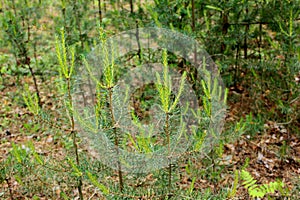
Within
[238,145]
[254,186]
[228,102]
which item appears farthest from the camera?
[228,102]

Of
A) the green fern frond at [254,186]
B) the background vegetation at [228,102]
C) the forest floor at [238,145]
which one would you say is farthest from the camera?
the forest floor at [238,145]

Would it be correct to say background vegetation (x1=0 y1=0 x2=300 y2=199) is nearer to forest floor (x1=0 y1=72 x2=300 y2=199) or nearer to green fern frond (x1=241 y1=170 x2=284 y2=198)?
forest floor (x1=0 y1=72 x2=300 y2=199)

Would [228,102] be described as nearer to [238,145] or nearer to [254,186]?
[238,145]

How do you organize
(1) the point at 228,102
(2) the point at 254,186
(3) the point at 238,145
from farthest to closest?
(1) the point at 228,102
(3) the point at 238,145
(2) the point at 254,186

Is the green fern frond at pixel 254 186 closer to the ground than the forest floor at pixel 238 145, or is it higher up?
higher up

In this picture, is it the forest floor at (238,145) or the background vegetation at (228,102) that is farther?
the forest floor at (238,145)

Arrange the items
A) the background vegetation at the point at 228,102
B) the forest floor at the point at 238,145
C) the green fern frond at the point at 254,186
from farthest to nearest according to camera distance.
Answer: the forest floor at the point at 238,145
the background vegetation at the point at 228,102
the green fern frond at the point at 254,186

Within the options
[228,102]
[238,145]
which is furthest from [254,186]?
[228,102]

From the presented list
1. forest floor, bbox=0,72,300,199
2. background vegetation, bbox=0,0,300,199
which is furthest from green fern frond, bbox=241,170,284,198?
forest floor, bbox=0,72,300,199

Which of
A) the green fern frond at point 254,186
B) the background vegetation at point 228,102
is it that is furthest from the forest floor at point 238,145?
the green fern frond at point 254,186

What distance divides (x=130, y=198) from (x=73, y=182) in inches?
17.7

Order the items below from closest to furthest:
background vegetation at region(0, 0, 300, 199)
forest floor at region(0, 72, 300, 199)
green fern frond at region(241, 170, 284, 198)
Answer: green fern frond at region(241, 170, 284, 198) < background vegetation at region(0, 0, 300, 199) < forest floor at region(0, 72, 300, 199)

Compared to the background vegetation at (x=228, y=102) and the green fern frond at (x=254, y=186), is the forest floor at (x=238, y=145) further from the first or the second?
the green fern frond at (x=254, y=186)

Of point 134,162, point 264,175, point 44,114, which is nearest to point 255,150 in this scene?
point 264,175
